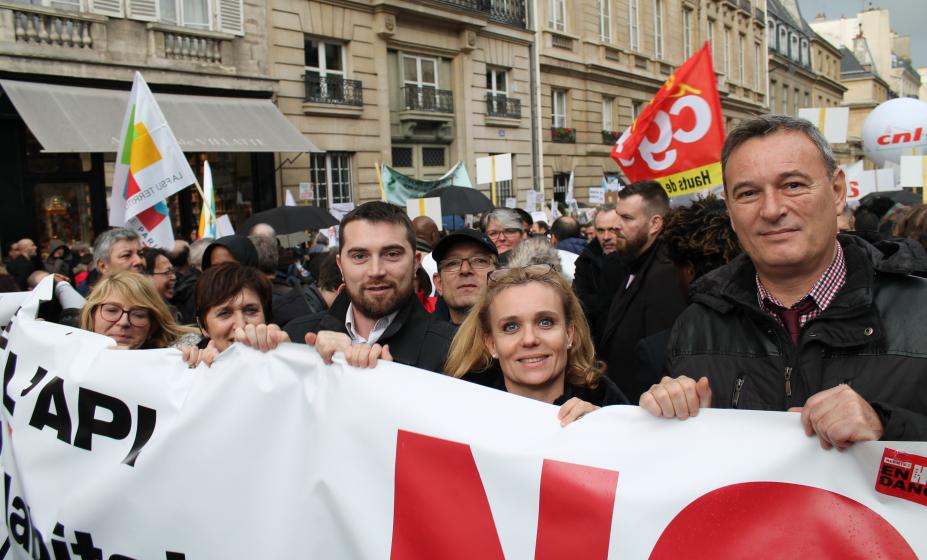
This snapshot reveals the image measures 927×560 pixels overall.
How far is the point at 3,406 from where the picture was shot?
3150 millimetres

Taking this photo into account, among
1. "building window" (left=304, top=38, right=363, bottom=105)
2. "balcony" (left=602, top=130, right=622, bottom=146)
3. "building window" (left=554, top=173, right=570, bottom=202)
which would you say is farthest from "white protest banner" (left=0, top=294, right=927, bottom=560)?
"balcony" (left=602, top=130, right=622, bottom=146)

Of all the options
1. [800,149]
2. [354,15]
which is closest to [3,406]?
[800,149]

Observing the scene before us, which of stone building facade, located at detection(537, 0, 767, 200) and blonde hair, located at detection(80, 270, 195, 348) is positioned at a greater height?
stone building facade, located at detection(537, 0, 767, 200)

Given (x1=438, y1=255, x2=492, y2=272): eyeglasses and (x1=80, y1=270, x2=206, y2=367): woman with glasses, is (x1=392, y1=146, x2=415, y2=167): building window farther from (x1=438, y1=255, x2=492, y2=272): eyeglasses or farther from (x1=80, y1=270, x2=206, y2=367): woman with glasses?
(x1=80, y1=270, x2=206, y2=367): woman with glasses

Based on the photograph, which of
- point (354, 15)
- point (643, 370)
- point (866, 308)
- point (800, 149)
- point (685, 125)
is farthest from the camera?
point (354, 15)

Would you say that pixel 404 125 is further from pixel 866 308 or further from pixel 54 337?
pixel 866 308

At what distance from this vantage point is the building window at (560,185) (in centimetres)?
2556

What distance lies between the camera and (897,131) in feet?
54.2

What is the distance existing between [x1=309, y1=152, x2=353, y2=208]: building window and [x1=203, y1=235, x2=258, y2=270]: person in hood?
11.9 m

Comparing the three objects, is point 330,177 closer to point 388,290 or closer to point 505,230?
point 505,230

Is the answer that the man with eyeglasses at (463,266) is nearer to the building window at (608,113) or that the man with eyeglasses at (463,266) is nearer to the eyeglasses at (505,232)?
the eyeglasses at (505,232)

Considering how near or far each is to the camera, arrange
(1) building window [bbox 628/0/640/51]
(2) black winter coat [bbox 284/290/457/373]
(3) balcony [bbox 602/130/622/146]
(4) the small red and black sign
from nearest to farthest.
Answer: (4) the small red and black sign < (2) black winter coat [bbox 284/290/457/373] < (3) balcony [bbox 602/130/622/146] < (1) building window [bbox 628/0/640/51]

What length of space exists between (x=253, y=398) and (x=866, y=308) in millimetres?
1727

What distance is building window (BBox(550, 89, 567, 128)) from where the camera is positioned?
2580cm
